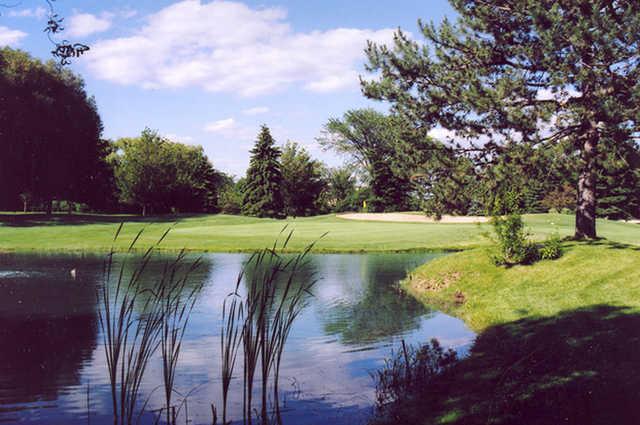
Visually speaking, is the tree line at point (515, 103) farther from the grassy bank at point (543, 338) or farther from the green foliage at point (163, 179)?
the green foliage at point (163, 179)

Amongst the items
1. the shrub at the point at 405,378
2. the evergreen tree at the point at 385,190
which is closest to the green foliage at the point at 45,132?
the evergreen tree at the point at 385,190

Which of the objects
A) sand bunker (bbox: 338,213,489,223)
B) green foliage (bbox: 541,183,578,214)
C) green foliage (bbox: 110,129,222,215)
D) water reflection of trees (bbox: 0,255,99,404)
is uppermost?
green foliage (bbox: 110,129,222,215)

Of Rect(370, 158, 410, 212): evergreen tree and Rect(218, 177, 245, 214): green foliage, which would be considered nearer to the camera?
Rect(370, 158, 410, 212): evergreen tree

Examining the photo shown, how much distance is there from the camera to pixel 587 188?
1658 cm

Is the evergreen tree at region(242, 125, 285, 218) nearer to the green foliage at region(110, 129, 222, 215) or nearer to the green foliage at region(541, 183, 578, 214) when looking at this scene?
the green foliage at region(110, 129, 222, 215)

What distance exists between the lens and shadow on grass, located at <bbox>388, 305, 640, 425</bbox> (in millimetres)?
6047

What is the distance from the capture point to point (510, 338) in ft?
32.2

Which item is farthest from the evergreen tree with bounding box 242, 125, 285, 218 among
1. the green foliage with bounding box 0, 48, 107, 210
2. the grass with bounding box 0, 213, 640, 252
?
the grass with bounding box 0, 213, 640, 252

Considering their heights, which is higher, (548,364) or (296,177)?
(296,177)

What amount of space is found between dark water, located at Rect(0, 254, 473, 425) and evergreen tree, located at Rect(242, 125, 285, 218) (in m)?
33.6

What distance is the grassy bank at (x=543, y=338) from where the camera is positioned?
20.5 feet

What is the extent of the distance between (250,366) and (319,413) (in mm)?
1733

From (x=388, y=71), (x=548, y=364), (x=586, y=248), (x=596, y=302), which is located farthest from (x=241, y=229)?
(x=548, y=364)

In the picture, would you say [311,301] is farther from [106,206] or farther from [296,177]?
[106,206]
